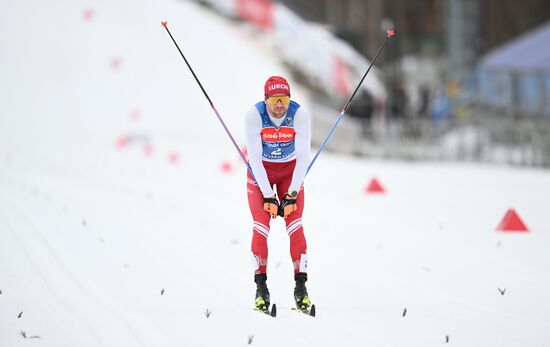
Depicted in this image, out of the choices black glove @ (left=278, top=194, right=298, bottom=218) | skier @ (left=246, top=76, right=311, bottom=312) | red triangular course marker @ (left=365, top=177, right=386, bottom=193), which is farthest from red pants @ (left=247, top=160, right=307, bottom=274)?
red triangular course marker @ (left=365, top=177, right=386, bottom=193)

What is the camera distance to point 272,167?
6.61 meters

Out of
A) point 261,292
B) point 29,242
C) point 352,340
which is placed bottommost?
point 352,340

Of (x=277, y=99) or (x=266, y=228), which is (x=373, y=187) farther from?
(x=277, y=99)

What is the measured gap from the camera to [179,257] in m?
8.57

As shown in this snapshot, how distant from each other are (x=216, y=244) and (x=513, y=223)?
139 inches

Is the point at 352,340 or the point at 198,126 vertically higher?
the point at 198,126

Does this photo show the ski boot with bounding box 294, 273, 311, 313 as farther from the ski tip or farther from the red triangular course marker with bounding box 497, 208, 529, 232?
the red triangular course marker with bounding box 497, 208, 529, 232

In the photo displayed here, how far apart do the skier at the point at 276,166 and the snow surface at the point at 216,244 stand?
13.2 inches

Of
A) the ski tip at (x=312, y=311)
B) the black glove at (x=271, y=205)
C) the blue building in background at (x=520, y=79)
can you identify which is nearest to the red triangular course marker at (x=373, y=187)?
the black glove at (x=271, y=205)

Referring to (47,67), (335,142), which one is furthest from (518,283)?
(47,67)

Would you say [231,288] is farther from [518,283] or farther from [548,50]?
[548,50]

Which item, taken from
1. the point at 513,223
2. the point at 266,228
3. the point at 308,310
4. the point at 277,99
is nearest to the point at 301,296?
the point at 308,310

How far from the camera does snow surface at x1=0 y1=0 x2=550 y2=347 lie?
6.02 meters

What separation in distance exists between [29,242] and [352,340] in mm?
4305
